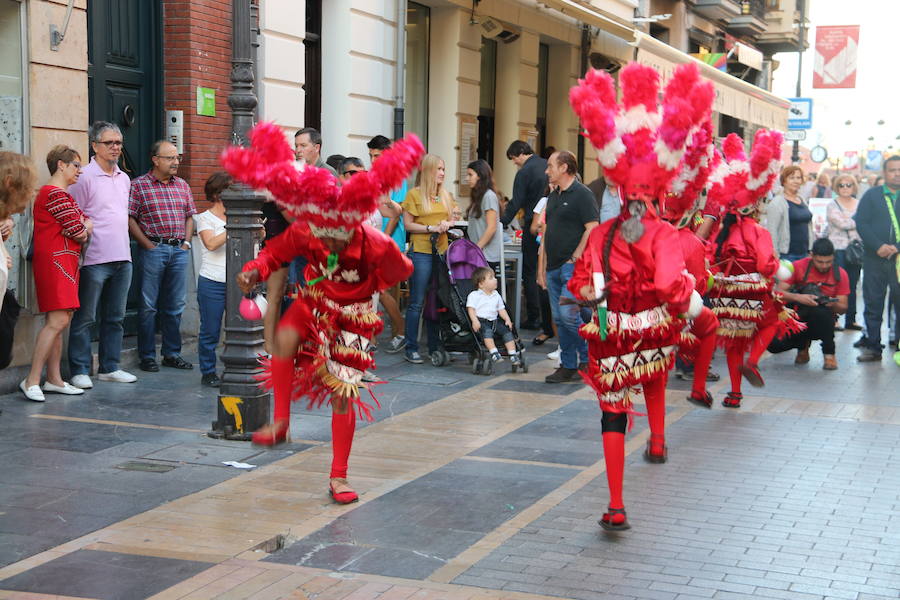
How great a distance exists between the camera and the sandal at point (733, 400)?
9.79m

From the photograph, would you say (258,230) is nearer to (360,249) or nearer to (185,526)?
(360,249)

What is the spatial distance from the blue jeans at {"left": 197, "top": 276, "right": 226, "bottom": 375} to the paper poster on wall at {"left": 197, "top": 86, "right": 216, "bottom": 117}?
99.3 inches

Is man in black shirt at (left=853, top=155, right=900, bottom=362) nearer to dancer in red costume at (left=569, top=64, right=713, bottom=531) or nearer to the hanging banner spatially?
dancer in red costume at (left=569, top=64, right=713, bottom=531)

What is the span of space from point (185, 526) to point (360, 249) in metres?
1.65


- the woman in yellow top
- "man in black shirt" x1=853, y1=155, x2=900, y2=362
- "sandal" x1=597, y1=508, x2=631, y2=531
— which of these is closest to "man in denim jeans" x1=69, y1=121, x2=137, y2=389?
the woman in yellow top

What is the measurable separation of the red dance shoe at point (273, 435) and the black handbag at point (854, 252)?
375 inches

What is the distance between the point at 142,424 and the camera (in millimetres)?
8438

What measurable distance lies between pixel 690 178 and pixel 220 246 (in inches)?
162

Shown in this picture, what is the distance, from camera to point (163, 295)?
1076cm

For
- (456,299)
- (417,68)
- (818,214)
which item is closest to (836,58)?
(818,214)

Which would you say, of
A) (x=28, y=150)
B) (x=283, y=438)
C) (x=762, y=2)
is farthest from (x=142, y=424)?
(x=762, y=2)

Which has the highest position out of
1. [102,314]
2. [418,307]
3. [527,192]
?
[527,192]

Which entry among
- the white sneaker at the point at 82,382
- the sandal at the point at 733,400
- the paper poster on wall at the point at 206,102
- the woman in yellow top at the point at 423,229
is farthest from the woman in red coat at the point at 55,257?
the sandal at the point at 733,400

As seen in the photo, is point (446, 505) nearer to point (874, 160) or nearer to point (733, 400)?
point (733, 400)
